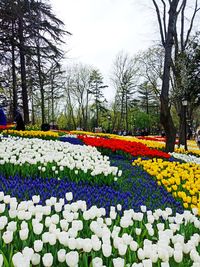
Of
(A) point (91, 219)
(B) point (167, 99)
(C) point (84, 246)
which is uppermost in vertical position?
(B) point (167, 99)

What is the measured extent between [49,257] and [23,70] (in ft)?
70.2

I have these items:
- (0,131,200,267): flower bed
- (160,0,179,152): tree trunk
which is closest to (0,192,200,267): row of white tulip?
(0,131,200,267): flower bed

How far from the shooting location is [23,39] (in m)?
20.9

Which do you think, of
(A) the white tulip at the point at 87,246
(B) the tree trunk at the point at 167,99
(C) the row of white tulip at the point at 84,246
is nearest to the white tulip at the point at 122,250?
(C) the row of white tulip at the point at 84,246

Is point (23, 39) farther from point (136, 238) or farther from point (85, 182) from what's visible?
point (136, 238)

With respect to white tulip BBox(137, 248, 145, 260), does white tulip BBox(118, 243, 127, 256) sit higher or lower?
higher

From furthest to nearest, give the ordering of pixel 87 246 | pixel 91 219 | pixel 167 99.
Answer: pixel 167 99 < pixel 91 219 < pixel 87 246

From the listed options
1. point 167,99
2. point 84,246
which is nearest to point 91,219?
point 84,246

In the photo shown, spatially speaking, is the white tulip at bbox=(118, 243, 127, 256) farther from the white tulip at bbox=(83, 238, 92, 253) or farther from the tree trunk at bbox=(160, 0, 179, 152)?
the tree trunk at bbox=(160, 0, 179, 152)

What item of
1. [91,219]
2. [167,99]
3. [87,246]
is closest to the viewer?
[87,246]

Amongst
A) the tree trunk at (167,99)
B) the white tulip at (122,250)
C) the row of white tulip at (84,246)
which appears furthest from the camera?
the tree trunk at (167,99)

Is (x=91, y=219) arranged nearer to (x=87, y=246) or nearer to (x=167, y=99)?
(x=87, y=246)

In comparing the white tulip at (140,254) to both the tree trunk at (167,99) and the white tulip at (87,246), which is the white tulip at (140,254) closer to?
the white tulip at (87,246)

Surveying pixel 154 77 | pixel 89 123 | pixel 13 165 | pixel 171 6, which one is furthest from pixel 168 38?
pixel 89 123
